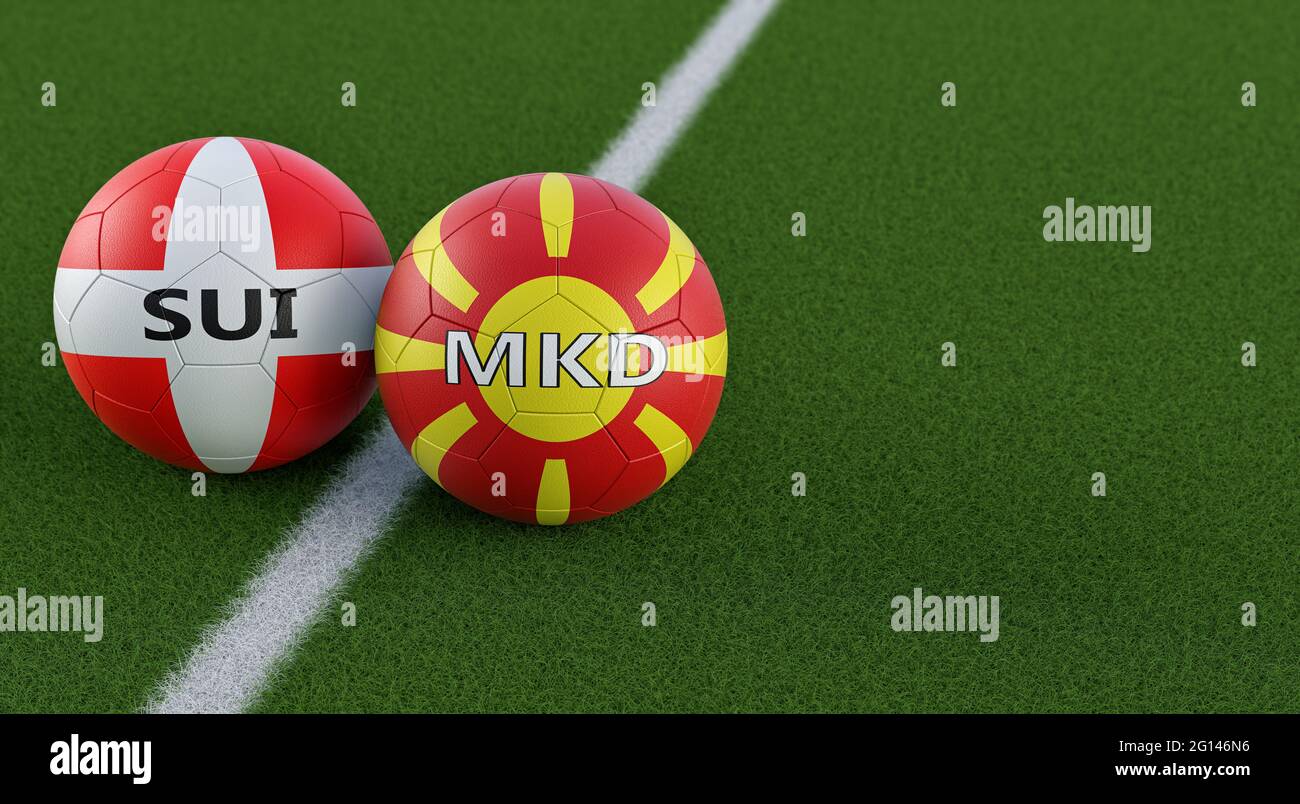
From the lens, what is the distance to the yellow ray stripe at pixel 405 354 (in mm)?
3682

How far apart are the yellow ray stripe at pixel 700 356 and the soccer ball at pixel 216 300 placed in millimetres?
1090

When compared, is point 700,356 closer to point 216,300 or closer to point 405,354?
point 405,354

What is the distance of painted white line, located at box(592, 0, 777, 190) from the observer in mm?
5957

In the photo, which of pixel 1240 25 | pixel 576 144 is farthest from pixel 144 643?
pixel 1240 25

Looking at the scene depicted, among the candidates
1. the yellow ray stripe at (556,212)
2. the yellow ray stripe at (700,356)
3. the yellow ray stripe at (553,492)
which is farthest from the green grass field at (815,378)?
the yellow ray stripe at (556,212)

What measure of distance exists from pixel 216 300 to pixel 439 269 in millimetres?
722

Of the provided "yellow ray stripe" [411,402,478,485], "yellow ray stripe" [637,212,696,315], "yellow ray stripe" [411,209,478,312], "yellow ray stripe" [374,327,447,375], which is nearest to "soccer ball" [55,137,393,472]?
"yellow ray stripe" [374,327,447,375]

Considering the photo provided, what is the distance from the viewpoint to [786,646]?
379 cm

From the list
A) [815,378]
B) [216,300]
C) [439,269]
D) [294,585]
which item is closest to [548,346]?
[439,269]

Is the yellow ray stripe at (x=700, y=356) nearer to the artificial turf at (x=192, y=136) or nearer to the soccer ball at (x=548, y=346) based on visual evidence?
the soccer ball at (x=548, y=346)

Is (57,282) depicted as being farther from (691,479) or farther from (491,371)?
(691,479)

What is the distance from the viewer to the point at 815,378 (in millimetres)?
4922

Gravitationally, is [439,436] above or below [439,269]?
below

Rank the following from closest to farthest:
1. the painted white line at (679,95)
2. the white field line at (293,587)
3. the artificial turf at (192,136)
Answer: the white field line at (293,587)
the artificial turf at (192,136)
the painted white line at (679,95)
